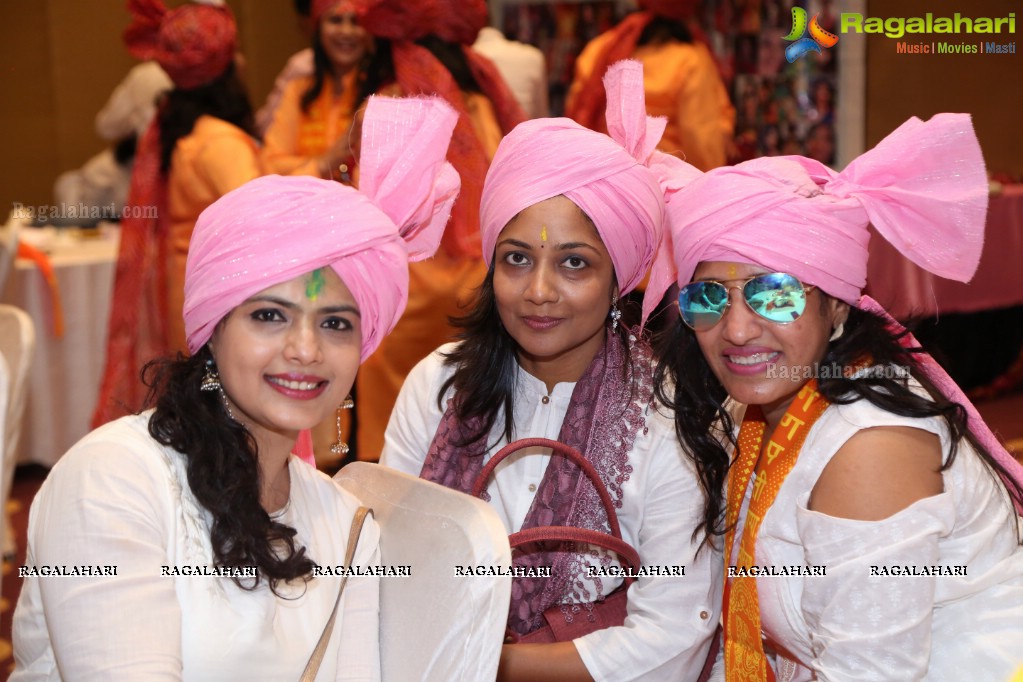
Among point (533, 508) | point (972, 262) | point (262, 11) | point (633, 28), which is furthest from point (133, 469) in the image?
point (262, 11)

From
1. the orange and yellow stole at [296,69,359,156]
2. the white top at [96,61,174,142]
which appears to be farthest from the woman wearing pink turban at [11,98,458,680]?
the white top at [96,61,174,142]

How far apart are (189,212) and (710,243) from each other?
2.97 m

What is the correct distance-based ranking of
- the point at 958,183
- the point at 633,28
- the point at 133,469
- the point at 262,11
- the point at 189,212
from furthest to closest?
1. the point at 262,11
2. the point at 633,28
3. the point at 189,212
4. the point at 958,183
5. the point at 133,469

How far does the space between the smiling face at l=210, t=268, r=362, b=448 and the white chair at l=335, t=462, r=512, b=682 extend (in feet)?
0.70

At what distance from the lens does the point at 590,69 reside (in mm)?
5152

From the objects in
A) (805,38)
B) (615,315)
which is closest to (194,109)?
(615,315)

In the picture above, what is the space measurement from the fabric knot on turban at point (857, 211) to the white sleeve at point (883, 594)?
382 millimetres

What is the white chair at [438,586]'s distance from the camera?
1547 mm

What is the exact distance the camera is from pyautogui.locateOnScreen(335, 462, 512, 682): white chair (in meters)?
1.55

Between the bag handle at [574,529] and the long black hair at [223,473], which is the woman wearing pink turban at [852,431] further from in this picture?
the long black hair at [223,473]

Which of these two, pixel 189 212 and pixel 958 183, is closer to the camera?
pixel 958 183

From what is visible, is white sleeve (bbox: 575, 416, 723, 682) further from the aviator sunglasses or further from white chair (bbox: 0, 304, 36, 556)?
white chair (bbox: 0, 304, 36, 556)

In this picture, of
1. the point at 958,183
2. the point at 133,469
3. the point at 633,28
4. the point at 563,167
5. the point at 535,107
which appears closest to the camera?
the point at 133,469

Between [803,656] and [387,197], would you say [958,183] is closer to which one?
[803,656]
